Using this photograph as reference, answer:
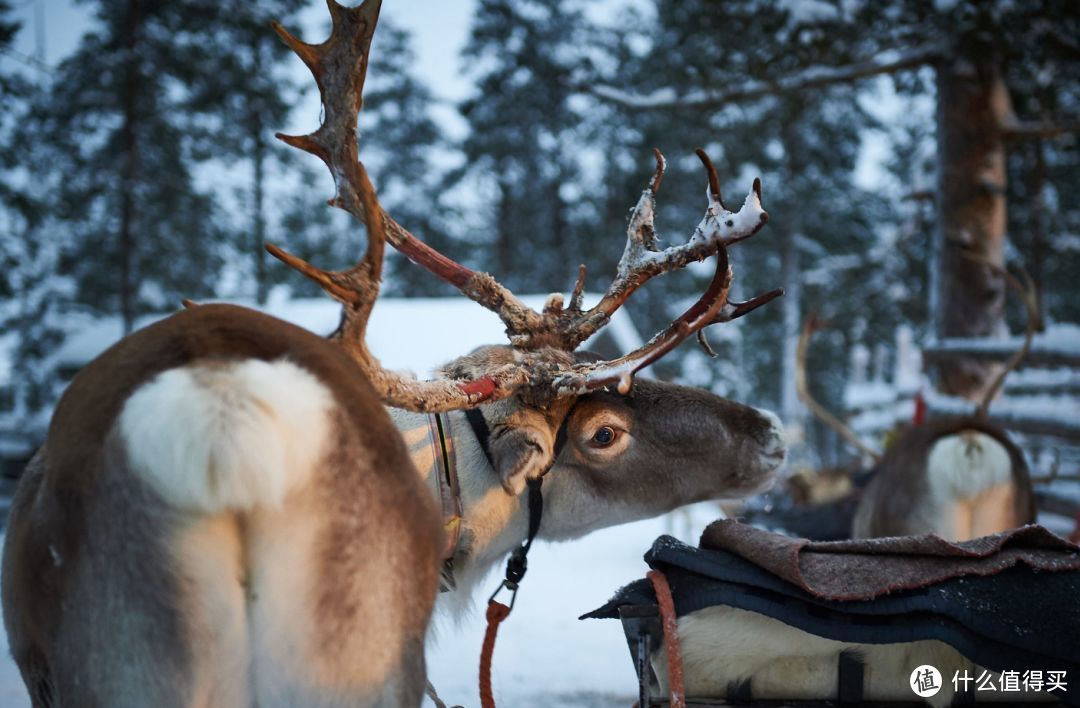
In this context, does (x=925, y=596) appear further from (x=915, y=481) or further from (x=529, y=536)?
(x=915, y=481)

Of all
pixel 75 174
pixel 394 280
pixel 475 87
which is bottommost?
pixel 394 280

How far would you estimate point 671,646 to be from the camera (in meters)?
2.09

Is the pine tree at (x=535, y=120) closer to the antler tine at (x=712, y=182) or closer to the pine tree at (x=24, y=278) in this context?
the pine tree at (x=24, y=278)

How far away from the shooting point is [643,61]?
18.8 m

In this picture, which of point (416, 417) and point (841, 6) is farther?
point (841, 6)

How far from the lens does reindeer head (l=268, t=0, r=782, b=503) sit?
6.74ft

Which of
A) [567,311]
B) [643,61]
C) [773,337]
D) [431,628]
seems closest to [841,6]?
[567,311]

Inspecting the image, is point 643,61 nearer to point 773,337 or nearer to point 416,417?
point 773,337

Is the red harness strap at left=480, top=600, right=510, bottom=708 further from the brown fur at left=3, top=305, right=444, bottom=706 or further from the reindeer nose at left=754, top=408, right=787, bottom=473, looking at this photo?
the reindeer nose at left=754, top=408, right=787, bottom=473

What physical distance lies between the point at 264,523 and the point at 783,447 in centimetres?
207

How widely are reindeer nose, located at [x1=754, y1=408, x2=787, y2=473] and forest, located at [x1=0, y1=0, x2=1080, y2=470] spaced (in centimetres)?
529

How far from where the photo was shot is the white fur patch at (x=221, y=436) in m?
1.25

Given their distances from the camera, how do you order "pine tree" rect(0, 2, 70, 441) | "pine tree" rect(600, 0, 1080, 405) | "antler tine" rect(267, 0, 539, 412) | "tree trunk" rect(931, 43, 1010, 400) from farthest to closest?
"pine tree" rect(0, 2, 70, 441), "tree trunk" rect(931, 43, 1010, 400), "pine tree" rect(600, 0, 1080, 405), "antler tine" rect(267, 0, 539, 412)

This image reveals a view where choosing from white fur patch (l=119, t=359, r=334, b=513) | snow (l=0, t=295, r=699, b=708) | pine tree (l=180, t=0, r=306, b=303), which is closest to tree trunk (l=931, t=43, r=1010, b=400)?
snow (l=0, t=295, r=699, b=708)
